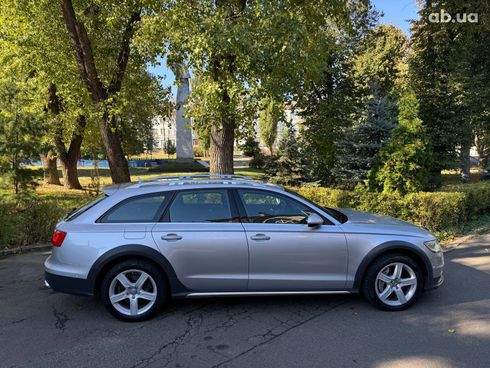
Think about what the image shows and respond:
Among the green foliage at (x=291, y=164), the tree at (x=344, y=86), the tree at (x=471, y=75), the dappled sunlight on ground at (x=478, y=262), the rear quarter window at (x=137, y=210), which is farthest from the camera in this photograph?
the tree at (x=471, y=75)

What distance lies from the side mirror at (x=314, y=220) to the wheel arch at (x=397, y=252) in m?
0.68

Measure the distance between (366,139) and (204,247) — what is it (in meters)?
9.05

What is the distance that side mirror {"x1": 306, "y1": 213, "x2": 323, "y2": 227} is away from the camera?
4602 mm

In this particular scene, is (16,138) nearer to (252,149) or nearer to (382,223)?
(382,223)

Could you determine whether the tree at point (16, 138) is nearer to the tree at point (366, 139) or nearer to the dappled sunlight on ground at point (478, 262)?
the tree at point (366, 139)

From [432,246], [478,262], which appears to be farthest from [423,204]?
[432,246]

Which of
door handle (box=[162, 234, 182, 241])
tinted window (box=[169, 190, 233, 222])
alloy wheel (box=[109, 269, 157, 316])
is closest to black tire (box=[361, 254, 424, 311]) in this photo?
tinted window (box=[169, 190, 233, 222])

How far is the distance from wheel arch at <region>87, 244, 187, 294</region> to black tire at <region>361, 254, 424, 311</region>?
209cm

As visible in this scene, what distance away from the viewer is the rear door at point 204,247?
4.53 metres

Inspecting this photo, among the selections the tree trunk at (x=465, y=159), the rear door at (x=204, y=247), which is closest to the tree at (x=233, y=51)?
the rear door at (x=204, y=247)

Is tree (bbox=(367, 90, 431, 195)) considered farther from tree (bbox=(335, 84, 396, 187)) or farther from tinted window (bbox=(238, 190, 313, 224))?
tinted window (bbox=(238, 190, 313, 224))

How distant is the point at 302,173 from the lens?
653 inches

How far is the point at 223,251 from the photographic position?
15.0 ft

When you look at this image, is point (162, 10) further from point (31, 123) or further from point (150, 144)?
point (150, 144)
